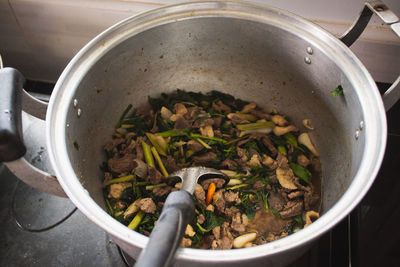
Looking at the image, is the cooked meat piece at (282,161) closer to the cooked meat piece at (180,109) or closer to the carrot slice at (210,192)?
the carrot slice at (210,192)

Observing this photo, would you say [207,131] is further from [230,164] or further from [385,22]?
[385,22]

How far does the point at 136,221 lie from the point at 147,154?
0.20 metres

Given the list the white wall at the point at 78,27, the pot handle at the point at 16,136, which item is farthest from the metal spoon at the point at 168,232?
the white wall at the point at 78,27

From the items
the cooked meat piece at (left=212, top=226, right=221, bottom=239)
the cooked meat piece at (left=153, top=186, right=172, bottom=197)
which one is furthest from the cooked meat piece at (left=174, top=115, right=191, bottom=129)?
the cooked meat piece at (left=212, top=226, right=221, bottom=239)

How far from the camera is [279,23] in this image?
0.89 meters

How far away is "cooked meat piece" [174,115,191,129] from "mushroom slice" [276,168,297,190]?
291 millimetres

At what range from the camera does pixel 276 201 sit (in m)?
0.97

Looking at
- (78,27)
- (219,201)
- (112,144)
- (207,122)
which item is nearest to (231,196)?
(219,201)

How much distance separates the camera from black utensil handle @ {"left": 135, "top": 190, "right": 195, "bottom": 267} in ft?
1.63

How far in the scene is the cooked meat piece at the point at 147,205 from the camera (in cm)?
89

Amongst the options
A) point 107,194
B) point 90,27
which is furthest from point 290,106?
point 90,27

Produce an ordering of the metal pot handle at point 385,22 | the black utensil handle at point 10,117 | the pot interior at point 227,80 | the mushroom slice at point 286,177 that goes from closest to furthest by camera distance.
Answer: the black utensil handle at point 10,117 < the metal pot handle at point 385,22 < the pot interior at point 227,80 < the mushroom slice at point 286,177

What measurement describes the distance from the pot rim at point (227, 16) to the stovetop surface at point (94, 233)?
28 cm

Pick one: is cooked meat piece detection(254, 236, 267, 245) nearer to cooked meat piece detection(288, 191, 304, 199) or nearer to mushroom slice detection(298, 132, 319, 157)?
cooked meat piece detection(288, 191, 304, 199)
